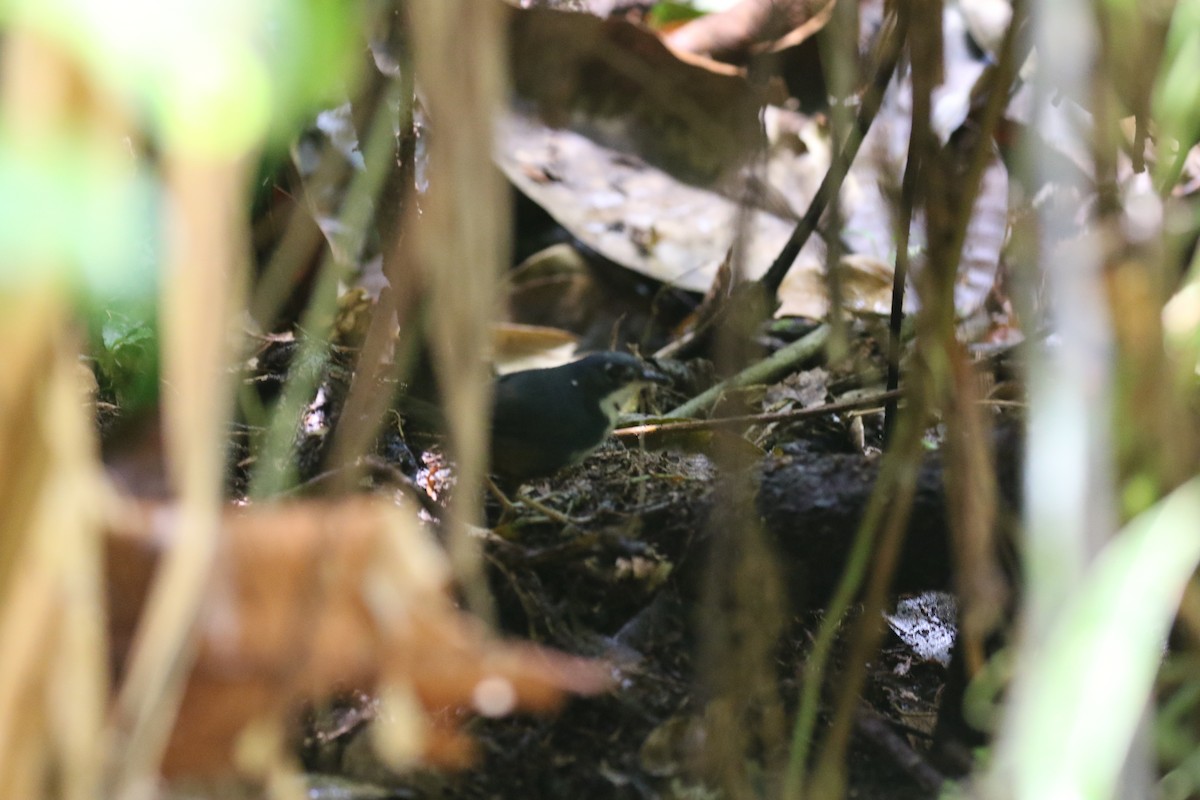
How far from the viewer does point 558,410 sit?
116 inches

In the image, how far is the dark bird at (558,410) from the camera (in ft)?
9.46

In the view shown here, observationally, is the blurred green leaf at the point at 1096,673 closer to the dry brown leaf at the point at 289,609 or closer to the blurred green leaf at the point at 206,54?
the dry brown leaf at the point at 289,609

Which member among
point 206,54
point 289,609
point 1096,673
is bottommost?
point 289,609

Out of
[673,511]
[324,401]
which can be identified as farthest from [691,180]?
[673,511]

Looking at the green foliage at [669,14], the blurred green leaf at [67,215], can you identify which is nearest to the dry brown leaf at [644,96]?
the green foliage at [669,14]

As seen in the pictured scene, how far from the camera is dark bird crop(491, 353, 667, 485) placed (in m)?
2.88

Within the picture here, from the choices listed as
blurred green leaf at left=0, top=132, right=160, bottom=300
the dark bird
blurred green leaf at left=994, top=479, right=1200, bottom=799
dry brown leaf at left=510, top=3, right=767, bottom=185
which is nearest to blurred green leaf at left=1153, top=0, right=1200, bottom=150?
blurred green leaf at left=994, top=479, right=1200, bottom=799

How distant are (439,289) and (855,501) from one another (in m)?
0.88

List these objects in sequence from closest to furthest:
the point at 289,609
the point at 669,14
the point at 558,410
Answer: the point at 289,609
the point at 558,410
the point at 669,14

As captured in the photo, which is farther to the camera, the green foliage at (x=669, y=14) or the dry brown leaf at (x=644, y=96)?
the green foliage at (x=669, y=14)

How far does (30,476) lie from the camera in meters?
0.75

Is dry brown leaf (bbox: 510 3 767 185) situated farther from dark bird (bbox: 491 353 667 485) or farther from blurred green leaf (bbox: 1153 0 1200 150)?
blurred green leaf (bbox: 1153 0 1200 150)

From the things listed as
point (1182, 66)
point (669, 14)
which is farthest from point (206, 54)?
point (669, 14)

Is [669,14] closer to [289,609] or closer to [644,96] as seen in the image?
[644,96]
